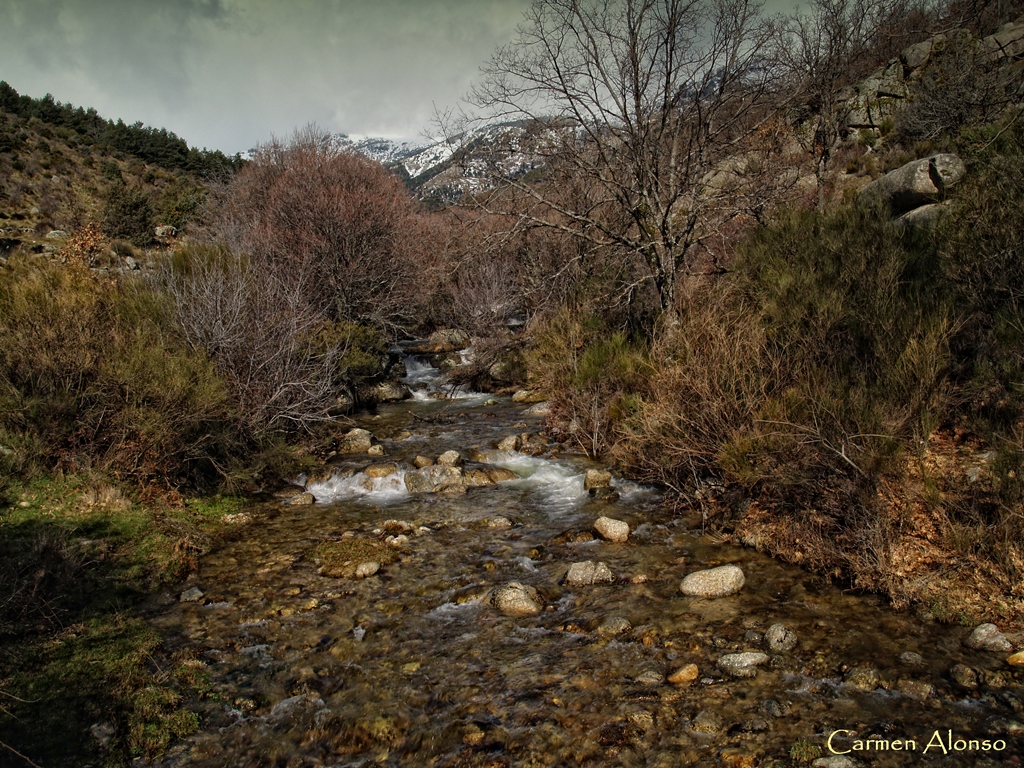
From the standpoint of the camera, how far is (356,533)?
6.60m

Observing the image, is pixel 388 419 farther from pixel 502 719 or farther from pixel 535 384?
pixel 502 719

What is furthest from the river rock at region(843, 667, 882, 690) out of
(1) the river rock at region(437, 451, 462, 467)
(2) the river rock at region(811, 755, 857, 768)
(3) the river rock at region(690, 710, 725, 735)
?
(1) the river rock at region(437, 451, 462, 467)

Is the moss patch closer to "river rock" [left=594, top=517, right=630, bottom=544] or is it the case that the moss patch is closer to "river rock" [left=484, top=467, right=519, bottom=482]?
"river rock" [left=594, top=517, right=630, bottom=544]

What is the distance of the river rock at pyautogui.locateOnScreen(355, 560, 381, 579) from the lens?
18.1 feet

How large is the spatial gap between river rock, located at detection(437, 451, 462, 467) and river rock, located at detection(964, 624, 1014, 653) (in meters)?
6.34

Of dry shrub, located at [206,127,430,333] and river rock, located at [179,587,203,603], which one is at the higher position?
dry shrub, located at [206,127,430,333]

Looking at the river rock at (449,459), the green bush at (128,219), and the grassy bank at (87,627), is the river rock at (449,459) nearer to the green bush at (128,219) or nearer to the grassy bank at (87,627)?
the grassy bank at (87,627)

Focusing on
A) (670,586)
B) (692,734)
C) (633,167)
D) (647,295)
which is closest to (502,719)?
(692,734)

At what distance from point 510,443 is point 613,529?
374 centimetres

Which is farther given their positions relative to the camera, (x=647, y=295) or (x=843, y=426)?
(x=647, y=295)

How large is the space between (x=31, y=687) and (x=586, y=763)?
334 cm

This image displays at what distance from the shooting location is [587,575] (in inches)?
205

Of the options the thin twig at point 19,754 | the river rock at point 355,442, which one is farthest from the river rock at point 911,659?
the river rock at point 355,442

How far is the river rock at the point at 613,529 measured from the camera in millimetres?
6039
